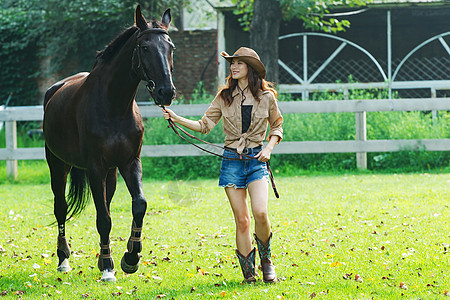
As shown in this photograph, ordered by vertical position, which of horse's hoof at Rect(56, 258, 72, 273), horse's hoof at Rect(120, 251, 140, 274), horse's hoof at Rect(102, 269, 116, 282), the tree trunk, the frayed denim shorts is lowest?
horse's hoof at Rect(56, 258, 72, 273)

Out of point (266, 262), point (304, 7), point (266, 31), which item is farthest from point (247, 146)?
point (304, 7)

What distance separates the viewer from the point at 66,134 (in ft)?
18.2

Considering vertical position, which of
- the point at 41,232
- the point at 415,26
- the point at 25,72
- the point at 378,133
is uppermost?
the point at 415,26

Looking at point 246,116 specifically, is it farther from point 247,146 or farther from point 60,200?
point 60,200

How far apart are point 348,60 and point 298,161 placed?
9.64 meters

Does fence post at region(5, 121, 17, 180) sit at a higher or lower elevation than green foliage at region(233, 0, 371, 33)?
lower

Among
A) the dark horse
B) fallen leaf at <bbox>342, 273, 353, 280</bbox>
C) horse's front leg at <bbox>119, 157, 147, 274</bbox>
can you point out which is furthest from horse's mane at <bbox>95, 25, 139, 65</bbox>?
fallen leaf at <bbox>342, 273, 353, 280</bbox>

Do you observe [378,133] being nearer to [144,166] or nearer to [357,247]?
[144,166]

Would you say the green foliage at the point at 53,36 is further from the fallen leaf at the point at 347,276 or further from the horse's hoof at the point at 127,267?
the fallen leaf at the point at 347,276

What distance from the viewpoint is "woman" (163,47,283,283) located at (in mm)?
4637

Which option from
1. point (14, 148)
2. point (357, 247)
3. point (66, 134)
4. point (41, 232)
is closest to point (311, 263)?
point (357, 247)

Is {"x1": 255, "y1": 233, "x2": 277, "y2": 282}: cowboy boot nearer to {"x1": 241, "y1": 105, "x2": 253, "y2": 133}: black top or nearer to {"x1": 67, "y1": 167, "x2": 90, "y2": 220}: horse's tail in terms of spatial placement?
{"x1": 241, "y1": 105, "x2": 253, "y2": 133}: black top

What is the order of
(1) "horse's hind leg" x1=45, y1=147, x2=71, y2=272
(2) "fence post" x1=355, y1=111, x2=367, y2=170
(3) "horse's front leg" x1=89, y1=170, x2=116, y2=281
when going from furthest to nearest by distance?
(2) "fence post" x1=355, y1=111, x2=367, y2=170 < (1) "horse's hind leg" x1=45, y1=147, x2=71, y2=272 < (3) "horse's front leg" x1=89, y1=170, x2=116, y2=281

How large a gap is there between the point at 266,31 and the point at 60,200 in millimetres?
9335
